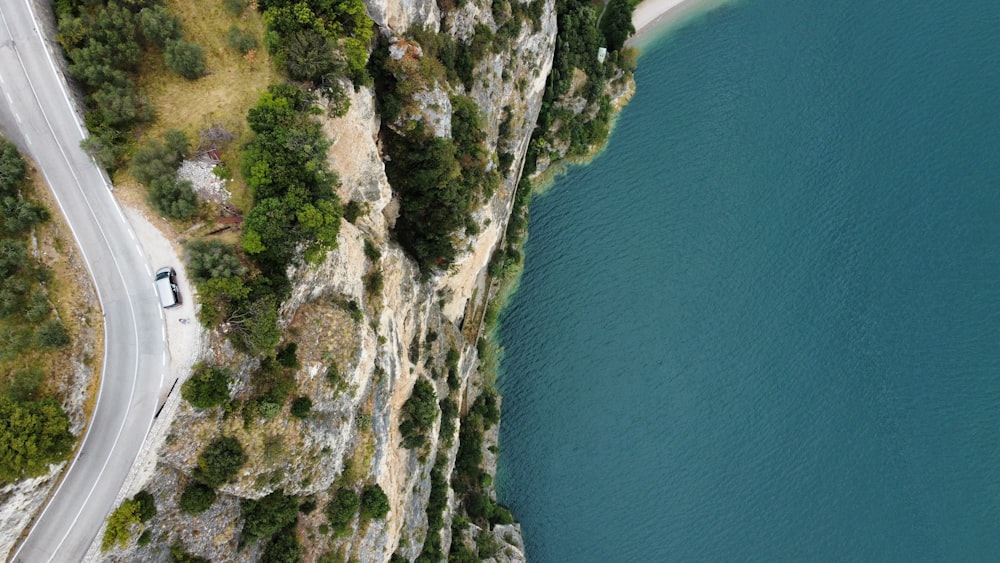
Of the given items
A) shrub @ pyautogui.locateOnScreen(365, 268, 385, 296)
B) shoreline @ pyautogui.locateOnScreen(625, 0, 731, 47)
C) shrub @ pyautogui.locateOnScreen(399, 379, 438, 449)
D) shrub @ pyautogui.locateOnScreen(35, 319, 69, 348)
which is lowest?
shrub @ pyautogui.locateOnScreen(35, 319, 69, 348)

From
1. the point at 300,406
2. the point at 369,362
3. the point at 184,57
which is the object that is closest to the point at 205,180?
the point at 184,57

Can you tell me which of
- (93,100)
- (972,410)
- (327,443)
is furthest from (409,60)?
(972,410)

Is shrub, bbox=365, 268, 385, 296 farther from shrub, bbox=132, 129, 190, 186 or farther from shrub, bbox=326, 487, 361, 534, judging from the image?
shrub, bbox=326, 487, 361, 534

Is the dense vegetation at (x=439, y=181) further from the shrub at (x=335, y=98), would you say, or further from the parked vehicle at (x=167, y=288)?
the parked vehicle at (x=167, y=288)

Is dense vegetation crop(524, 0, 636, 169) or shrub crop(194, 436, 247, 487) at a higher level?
dense vegetation crop(524, 0, 636, 169)

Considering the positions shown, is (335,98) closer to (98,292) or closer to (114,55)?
(114,55)

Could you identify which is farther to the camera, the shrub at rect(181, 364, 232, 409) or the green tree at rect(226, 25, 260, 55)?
the green tree at rect(226, 25, 260, 55)

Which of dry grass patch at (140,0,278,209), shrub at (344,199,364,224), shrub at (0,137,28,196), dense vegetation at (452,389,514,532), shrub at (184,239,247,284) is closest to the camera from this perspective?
shrub at (0,137,28,196)

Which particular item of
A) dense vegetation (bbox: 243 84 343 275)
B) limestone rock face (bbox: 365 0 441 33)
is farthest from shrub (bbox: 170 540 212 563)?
limestone rock face (bbox: 365 0 441 33)
